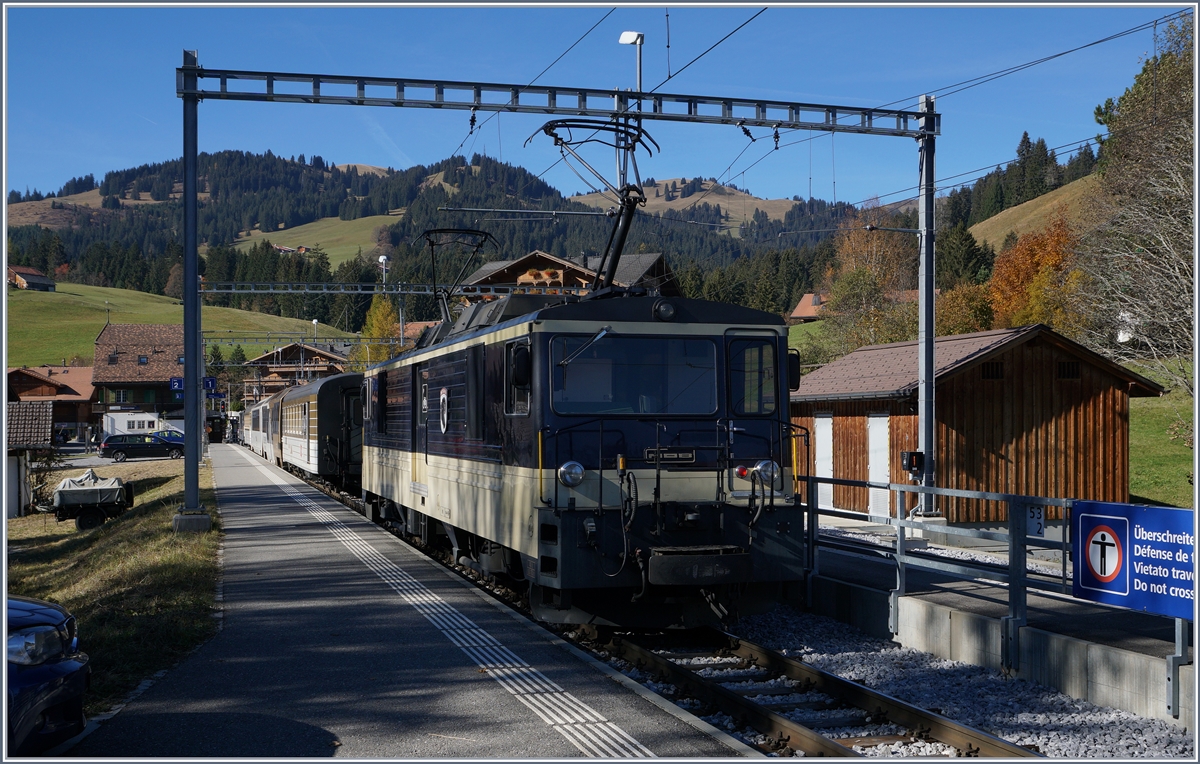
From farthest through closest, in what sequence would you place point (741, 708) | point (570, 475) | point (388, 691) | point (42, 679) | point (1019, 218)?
point (1019, 218) → point (570, 475) → point (388, 691) → point (741, 708) → point (42, 679)

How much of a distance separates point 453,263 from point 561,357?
86134 millimetres

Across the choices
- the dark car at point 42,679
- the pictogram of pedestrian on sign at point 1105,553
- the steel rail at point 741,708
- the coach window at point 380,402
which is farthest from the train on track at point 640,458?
the coach window at point 380,402

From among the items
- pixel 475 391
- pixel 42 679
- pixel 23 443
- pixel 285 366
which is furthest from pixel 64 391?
pixel 42 679

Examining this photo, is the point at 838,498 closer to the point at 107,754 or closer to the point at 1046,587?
the point at 1046,587

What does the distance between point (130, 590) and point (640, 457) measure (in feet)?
23.2

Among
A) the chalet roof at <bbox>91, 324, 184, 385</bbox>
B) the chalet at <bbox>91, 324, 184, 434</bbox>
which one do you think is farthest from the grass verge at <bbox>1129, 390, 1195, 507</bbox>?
the chalet roof at <bbox>91, 324, 184, 385</bbox>

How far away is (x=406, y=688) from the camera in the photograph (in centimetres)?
765

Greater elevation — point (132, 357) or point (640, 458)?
point (132, 357)

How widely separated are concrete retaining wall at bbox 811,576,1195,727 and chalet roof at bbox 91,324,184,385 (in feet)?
271

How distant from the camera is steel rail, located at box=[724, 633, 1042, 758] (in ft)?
19.7

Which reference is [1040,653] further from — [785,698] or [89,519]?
[89,519]

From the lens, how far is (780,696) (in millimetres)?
7688

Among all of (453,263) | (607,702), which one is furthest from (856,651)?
(453,263)

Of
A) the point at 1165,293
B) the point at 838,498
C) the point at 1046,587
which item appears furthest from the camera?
the point at 1165,293
